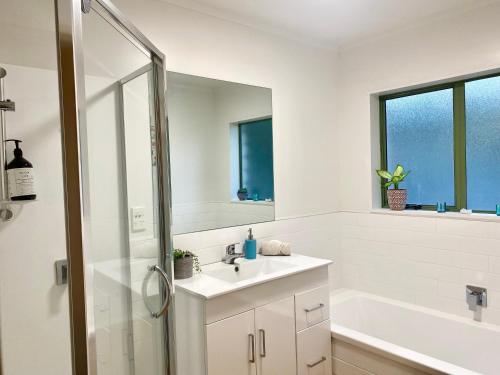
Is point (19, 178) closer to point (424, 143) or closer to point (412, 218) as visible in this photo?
point (412, 218)

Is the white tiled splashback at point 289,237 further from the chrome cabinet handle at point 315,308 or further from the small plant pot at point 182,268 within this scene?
the chrome cabinet handle at point 315,308

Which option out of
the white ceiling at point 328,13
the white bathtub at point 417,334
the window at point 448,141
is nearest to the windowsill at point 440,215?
the window at point 448,141

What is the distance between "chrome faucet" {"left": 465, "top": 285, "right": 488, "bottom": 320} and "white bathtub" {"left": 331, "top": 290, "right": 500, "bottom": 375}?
8 centimetres

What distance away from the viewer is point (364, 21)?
270 cm

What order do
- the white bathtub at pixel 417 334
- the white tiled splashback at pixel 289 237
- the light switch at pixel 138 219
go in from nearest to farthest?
the light switch at pixel 138 219 → the white bathtub at pixel 417 334 → the white tiled splashback at pixel 289 237

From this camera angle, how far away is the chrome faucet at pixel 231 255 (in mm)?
2427

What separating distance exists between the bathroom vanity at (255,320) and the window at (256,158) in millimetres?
522

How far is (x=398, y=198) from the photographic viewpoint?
296 centimetres

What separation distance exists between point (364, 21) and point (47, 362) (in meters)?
2.73

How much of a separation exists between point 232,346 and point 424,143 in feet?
6.83

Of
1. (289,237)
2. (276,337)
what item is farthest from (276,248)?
(276,337)

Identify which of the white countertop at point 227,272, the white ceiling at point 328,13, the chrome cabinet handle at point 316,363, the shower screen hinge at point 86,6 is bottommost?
the chrome cabinet handle at point 316,363

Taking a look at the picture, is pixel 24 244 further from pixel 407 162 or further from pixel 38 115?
pixel 407 162

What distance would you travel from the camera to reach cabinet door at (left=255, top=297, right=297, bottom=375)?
2.06 metres
